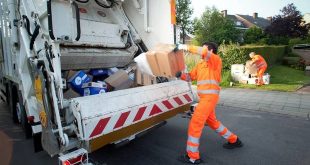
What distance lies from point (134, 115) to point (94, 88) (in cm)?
74

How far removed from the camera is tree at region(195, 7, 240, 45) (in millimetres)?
30134

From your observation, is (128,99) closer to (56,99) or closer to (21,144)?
(56,99)

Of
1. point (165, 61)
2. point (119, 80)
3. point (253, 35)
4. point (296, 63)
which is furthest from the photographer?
point (253, 35)

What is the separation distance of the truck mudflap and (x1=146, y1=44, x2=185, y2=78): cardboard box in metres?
0.28

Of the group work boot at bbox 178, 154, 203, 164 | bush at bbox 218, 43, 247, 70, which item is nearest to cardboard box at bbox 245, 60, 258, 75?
bush at bbox 218, 43, 247, 70

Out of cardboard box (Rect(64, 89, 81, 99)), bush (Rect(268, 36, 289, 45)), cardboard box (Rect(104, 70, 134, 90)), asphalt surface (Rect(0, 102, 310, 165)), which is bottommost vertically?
asphalt surface (Rect(0, 102, 310, 165))

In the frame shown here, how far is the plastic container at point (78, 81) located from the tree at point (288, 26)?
24667mm

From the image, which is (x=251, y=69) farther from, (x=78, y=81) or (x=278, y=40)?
(x=278, y=40)

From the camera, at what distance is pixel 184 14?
102 feet

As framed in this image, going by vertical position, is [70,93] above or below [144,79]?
below

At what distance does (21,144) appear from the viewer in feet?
13.8

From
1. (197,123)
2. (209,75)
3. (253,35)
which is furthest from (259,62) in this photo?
(253,35)

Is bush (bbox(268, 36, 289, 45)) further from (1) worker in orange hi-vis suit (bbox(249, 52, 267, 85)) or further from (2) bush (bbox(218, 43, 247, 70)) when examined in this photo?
(1) worker in orange hi-vis suit (bbox(249, 52, 267, 85))

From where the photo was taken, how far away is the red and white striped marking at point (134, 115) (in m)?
2.77
